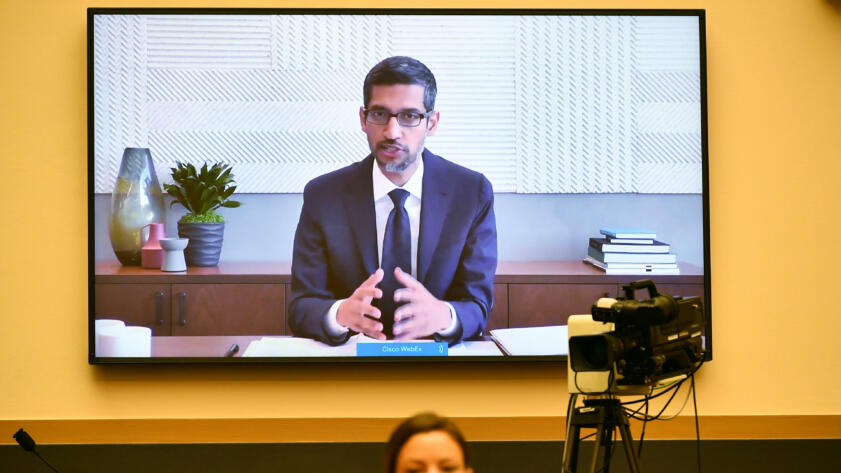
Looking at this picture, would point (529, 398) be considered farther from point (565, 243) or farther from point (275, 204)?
point (275, 204)

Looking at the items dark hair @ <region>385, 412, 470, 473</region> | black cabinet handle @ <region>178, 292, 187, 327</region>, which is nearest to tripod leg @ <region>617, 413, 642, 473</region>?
dark hair @ <region>385, 412, 470, 473</region>

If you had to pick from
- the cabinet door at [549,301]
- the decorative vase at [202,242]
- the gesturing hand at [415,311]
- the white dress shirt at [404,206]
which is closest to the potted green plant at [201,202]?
the decorative vase at [202,242]

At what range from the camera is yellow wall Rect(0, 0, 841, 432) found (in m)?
3.29

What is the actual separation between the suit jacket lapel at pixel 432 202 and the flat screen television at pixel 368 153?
0.03 metres

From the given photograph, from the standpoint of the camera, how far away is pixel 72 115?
3.29 metres

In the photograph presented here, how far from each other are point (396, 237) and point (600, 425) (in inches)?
49.7

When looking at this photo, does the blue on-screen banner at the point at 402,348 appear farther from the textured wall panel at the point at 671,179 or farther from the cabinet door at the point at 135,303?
the textured wall panel at the point at 671,179

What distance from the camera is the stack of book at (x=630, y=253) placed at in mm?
3242

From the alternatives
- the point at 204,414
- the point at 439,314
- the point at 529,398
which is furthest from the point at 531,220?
the point at 204,414

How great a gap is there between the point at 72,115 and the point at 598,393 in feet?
7.84

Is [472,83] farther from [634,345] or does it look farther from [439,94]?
[634,345]

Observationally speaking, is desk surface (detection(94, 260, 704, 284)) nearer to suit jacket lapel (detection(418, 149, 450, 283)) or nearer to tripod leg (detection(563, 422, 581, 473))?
suit jacket lapel (detection(418, 149, 450, 283))

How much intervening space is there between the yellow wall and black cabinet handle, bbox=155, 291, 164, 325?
0.22m

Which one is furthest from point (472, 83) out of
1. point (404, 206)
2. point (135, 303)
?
point (135, 303)
